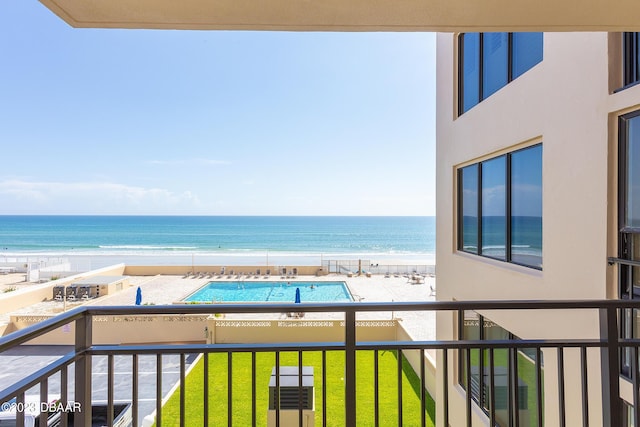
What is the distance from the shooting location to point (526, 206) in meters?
3.19

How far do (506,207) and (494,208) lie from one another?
0.24 m

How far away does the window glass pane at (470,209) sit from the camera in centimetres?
418

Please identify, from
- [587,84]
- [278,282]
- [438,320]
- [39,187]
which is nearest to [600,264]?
[587,84]

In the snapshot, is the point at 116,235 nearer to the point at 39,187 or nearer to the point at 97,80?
Answer: the point at 39,187

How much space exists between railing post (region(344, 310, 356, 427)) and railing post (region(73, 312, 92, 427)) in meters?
1.04

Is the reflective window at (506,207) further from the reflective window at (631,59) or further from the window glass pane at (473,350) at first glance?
the reflective window at (631,59)

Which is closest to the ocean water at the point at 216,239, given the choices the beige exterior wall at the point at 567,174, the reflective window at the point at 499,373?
the reflective window at the point at 499,373

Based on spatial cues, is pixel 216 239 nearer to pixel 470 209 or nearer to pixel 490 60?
pixel 470 209

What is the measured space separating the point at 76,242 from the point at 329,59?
101ft

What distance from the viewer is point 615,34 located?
7.00ft

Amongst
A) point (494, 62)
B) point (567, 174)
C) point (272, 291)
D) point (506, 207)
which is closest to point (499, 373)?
point (506, 207)

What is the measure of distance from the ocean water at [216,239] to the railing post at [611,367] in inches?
962

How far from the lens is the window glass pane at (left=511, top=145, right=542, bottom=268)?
3.00 metres

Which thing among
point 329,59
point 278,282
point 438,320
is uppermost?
point 329,59
